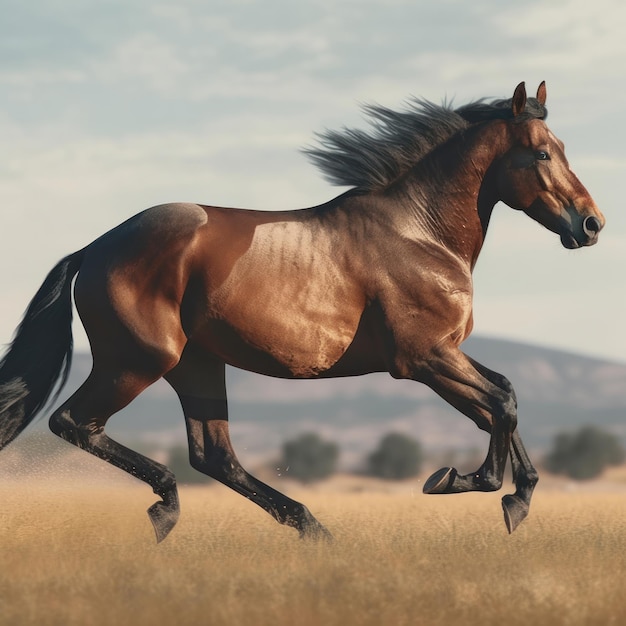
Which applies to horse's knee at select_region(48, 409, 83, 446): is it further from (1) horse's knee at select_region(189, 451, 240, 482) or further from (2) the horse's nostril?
(2) the horse's nostril

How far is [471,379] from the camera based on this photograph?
22.4 feet

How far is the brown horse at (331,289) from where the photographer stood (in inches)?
272

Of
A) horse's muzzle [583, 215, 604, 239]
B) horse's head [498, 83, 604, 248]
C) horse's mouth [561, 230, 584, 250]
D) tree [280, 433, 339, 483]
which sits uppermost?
horse's head [498, 83, 604, 248]

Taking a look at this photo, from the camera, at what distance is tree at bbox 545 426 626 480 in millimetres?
45812

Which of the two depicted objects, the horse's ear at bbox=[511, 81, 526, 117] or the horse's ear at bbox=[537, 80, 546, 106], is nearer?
the horse's ear at bbox=[511, 81, 526, 117]

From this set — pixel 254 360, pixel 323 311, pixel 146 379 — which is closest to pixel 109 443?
pixel 146 379

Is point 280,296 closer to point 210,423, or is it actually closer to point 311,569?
point 210,423

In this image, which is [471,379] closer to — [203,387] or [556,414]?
[203,387]

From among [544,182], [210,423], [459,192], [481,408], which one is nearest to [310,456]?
[210,423]

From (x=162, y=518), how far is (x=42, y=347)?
57.0 inches

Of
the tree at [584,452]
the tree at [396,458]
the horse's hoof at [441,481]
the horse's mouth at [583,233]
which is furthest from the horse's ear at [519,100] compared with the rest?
the tree at [584,452]

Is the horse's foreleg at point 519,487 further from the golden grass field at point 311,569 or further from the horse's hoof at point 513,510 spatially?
the golden grass field at point 311,569

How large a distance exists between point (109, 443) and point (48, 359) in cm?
87

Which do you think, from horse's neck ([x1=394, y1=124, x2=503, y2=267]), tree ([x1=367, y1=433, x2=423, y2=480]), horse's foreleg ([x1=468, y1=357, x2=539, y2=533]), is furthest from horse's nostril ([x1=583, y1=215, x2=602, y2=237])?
tree ([x1=367, y1=433, x2=423, y2=480])
